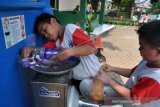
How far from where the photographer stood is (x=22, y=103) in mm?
1726

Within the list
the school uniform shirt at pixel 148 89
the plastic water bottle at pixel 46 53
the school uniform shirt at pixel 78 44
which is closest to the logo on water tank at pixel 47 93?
the plastic water bottle at pixel 46 53

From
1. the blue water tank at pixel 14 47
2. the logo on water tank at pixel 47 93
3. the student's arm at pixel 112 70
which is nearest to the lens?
the blue water tank at pixel 14 47

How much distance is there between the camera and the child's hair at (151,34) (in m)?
1.39

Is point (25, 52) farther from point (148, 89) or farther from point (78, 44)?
point (148, 89)

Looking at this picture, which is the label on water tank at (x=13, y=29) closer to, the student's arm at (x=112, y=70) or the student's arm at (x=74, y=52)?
the student's arm at (x=74, y=52)

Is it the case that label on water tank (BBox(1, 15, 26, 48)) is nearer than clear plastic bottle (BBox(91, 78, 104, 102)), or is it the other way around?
label on water tank (BBox(1, 15, 26, 48))

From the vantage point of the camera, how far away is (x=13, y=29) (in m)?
1.43

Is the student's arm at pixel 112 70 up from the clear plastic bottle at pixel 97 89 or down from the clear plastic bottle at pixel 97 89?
up

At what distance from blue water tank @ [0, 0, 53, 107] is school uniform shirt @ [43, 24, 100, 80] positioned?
32 centimetres

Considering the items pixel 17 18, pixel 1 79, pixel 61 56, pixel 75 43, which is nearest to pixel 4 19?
pixel 17 18

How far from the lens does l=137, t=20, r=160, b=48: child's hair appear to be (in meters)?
1.39

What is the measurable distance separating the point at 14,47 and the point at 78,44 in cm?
52

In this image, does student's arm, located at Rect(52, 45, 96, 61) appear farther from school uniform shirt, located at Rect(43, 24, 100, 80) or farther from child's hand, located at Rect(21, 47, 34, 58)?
child's hand, located at Rect(21, 47, 34, 58)

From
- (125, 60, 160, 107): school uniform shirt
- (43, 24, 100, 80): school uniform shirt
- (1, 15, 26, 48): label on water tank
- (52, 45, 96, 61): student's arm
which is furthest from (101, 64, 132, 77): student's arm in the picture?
(1, 15, 26, 48): label on water tank
